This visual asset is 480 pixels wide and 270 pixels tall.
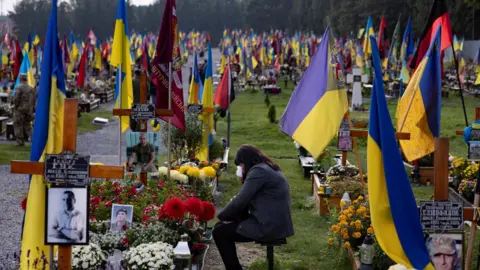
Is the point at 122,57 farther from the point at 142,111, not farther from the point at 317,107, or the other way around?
the point at 317,107

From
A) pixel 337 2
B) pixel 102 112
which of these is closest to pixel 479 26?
pixel 337 2

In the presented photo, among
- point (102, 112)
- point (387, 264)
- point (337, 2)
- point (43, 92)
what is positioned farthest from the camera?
point (337, 2)

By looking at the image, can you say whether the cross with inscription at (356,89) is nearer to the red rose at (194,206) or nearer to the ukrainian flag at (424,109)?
the ukrainian flag at (424,109)

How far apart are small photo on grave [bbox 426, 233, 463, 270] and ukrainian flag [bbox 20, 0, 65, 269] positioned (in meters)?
2.81

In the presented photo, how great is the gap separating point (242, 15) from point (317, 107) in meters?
108

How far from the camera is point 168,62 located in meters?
11.0

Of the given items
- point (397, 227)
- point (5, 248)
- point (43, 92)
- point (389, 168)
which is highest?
point (43, 92)

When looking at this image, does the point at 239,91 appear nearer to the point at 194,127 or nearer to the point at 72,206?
the point at 194,127

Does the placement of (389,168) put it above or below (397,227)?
above

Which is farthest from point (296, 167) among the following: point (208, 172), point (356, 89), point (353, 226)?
point (356, 89)

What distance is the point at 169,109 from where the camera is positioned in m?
10.7

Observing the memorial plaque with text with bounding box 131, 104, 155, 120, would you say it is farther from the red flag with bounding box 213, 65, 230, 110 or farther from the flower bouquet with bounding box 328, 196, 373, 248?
the red flag with bounding box 213, 65, 230, 110

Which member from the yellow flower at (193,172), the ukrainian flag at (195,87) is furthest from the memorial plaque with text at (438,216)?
the ukrainian flag at (195,87)

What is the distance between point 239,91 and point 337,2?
4087 cm
